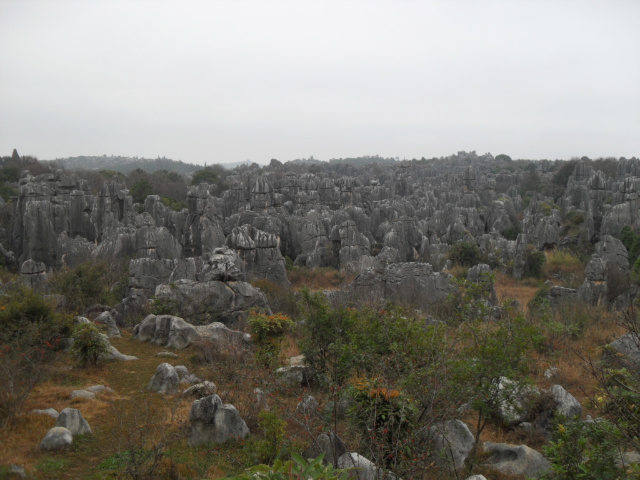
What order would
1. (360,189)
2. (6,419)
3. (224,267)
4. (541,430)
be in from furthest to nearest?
(360,189), (224,267), (541,430), (6,419)

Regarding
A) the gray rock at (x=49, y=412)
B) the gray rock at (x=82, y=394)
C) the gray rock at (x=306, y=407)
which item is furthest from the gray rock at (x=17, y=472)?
the gray rock at (x=306, y=407)

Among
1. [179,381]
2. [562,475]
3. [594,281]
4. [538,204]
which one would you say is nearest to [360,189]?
[538,204]

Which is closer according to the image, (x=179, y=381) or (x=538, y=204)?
(x=179, y=381)

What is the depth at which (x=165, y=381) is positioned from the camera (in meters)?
8.01

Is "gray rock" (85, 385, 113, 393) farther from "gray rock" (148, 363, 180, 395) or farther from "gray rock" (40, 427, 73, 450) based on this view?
"gray rock" (40, 427, 73, 450)

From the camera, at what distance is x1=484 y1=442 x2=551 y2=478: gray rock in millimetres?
5582

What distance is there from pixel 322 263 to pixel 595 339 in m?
18.5

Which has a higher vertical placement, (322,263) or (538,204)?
(538,204)

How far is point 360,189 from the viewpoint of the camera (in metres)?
50.4

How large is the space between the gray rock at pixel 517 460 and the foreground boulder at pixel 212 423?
3076 millimetres

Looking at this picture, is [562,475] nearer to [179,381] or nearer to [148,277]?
[179,381]

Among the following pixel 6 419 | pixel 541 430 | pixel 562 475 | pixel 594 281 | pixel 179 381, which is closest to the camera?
pixel 562 475

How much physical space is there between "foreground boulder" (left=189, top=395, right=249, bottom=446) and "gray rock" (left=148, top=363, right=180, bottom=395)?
6.59 ft

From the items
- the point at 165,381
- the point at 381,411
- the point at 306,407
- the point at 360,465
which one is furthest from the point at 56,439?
the point at 381,411
